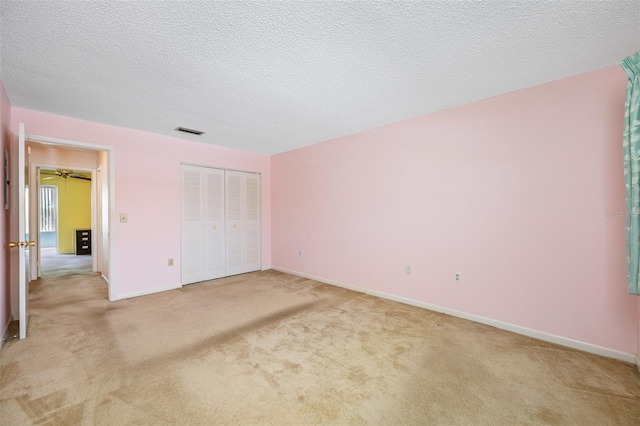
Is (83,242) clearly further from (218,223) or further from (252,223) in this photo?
(252,223)

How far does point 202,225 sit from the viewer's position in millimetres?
4438

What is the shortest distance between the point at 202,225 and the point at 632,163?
5025 millimetres

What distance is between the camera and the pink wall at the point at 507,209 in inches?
83.7

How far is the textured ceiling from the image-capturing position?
58.8 inches

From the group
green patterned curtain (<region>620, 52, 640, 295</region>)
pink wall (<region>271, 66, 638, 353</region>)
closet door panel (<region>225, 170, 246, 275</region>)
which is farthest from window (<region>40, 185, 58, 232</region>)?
green patterned curtain (<region>620, 52, 640, 295</region>)

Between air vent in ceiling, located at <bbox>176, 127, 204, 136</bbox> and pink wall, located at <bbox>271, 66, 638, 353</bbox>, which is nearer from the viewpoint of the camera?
pink wall, located at <bbox>271, 66, 638, 353</bbox>

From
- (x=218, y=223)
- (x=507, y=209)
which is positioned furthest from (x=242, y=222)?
(x=507, y=209)

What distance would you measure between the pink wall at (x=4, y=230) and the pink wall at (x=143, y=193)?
0.40 meters

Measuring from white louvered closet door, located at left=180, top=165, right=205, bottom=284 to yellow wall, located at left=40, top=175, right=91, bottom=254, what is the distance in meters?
6.18

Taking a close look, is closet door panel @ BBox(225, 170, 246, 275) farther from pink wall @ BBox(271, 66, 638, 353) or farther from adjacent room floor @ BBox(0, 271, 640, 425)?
pink wall @ BBox(271, 66, 638, 353)

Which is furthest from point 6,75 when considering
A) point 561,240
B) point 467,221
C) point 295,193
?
point 561,240

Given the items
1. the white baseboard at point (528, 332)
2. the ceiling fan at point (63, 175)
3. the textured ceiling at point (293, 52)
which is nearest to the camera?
the textured ceiling at point (293, 52)

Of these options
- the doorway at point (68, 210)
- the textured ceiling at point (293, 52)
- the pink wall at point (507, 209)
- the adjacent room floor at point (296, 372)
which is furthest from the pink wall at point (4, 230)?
the doorway at point (68, 210)

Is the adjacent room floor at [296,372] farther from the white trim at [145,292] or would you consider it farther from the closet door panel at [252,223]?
the closet door panel at [252,223]
